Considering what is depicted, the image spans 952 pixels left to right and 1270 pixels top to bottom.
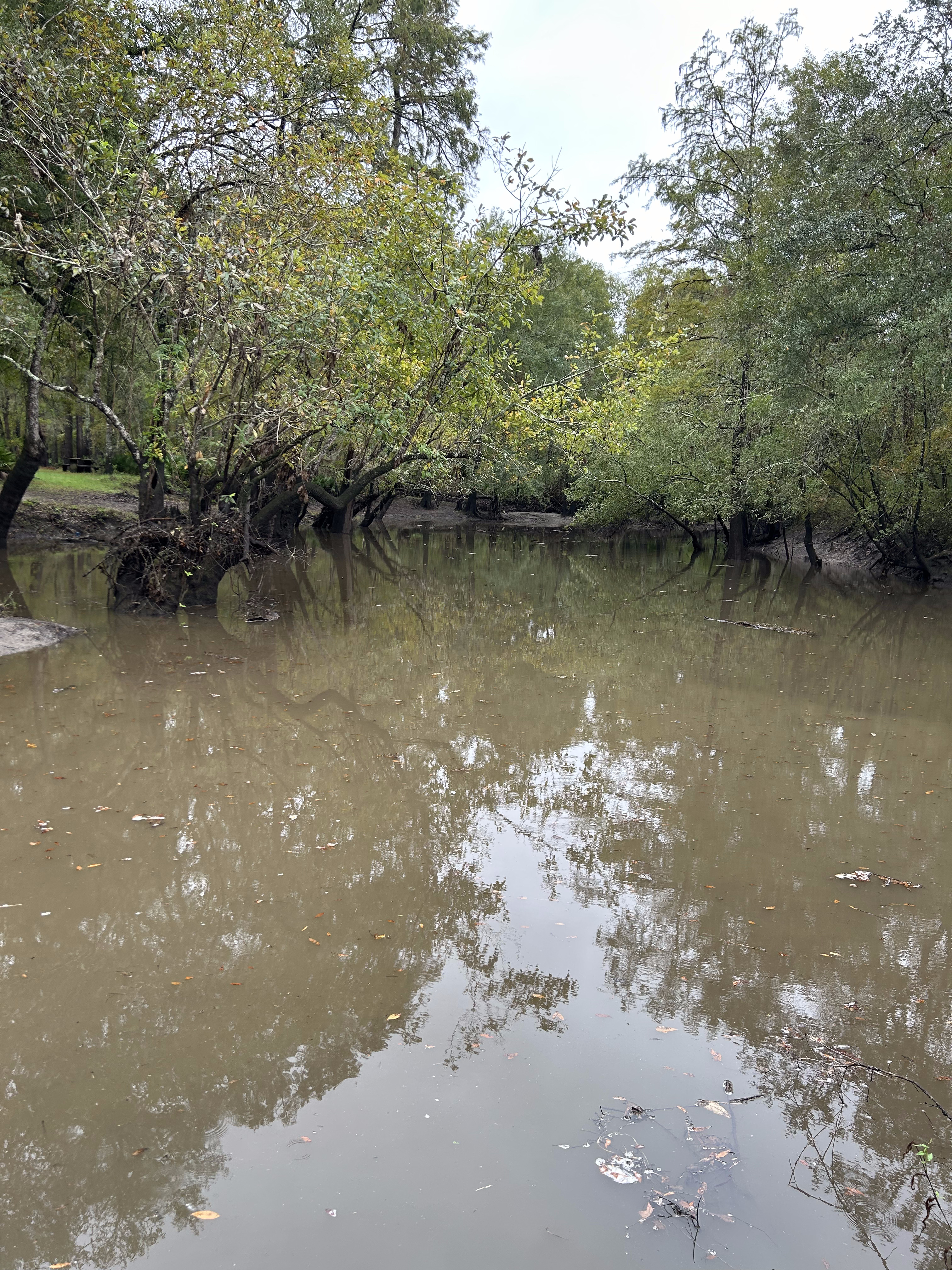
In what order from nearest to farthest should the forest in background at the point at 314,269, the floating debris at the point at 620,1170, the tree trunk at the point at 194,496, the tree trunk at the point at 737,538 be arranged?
1. the floating debris at the point at 620,1170
2. the forest in background at the point at 314,269
3. the tree trunk at the point at 194,496
4. the tree trunk at the point at 737,538

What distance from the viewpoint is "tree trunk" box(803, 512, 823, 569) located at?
25609 millimetres

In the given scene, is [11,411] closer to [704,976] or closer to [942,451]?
[942,451]

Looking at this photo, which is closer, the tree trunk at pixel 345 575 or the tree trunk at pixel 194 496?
the tree trunk at pixel 194 496

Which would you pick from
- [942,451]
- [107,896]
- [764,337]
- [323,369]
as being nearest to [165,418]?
[323,369]

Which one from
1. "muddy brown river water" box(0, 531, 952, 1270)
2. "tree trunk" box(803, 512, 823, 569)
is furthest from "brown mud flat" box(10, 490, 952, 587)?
"muddy brown river water" box(0, 531, 952, 1270)

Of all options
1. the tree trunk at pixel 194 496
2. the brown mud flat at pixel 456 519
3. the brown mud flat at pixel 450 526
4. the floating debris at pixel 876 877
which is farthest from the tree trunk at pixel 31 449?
the brown mud flat at pixel 456 519

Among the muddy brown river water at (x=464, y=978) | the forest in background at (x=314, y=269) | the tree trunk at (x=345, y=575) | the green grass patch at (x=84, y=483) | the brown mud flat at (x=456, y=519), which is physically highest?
the forest in background at (x=314, y=269)

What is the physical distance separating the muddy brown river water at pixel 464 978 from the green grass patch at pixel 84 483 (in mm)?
17658

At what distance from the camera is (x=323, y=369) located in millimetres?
11828

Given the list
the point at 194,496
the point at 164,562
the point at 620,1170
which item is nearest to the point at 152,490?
the point at 194,496

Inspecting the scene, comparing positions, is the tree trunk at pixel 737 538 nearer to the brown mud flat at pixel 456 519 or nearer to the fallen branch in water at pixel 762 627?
the brown mud flat at pixel 456 519

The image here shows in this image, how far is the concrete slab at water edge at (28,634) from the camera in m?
9.74

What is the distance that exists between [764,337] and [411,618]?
1023 cm

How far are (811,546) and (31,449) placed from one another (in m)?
21.3
